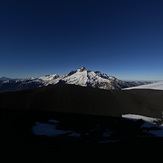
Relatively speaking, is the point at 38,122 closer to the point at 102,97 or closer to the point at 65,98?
the point at 65,98

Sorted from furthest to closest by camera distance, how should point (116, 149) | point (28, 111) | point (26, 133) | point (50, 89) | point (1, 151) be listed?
point (50, 89), point (28, 111), point (26, 133), point (116, 149), point (1, 151)

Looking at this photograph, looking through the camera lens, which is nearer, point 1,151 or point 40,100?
point 1,151

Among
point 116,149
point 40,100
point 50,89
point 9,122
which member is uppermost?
point 50,89

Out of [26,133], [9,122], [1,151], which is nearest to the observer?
[1,151]

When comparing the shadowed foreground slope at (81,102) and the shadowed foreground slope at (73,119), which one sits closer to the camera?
the shadowed foreground slope at (73,119)

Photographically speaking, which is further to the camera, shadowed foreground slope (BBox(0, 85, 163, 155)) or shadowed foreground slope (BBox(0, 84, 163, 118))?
shadowed foreground slope (BBox(0, 84, 163, 118))

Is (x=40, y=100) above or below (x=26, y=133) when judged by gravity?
above

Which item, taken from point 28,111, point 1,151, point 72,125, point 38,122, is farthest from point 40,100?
point 1,151

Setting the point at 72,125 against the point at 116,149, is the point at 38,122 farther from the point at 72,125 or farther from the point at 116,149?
the point at 116,149

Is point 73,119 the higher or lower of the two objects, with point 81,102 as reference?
lower

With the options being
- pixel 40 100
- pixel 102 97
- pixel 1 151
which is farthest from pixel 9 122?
pixel 102 97

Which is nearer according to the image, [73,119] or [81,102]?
[73,119]
